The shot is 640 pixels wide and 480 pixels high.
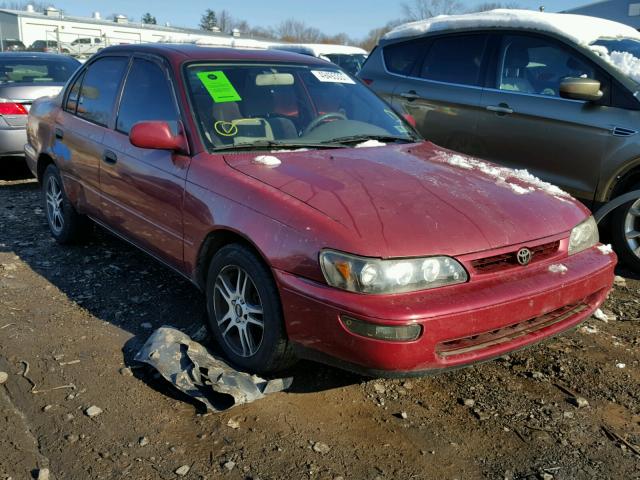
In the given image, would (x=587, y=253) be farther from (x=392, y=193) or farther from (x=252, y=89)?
(x=252, y=89)

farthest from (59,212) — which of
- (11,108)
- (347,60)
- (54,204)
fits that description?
(347,60)

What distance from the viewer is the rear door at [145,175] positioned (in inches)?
140

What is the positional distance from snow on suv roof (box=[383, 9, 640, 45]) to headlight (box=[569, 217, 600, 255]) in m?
2.38

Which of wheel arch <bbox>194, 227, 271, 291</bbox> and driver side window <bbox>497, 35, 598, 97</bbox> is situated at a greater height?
driver side window <bbox>497, 35, 598, 97</bbox>

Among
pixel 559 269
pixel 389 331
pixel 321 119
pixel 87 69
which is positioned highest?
pixel 87 69

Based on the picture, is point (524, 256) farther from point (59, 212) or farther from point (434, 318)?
point (59, 212)

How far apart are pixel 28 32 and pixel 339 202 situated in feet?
185

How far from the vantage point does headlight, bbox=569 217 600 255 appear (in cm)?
314

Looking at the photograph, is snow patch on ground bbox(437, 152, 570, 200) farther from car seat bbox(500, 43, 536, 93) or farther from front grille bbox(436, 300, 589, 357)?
car seat bbox(500, 43, 536, 93)

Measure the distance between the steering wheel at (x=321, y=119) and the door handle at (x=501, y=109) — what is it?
1969 millimetres

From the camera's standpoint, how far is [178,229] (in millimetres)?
3508

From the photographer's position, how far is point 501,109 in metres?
5.43

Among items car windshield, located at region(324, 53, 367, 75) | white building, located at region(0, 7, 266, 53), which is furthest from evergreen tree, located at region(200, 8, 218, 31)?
car windshield, located at region(324, 53, 367, 75)

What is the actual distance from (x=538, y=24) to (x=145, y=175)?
351 centimetres
